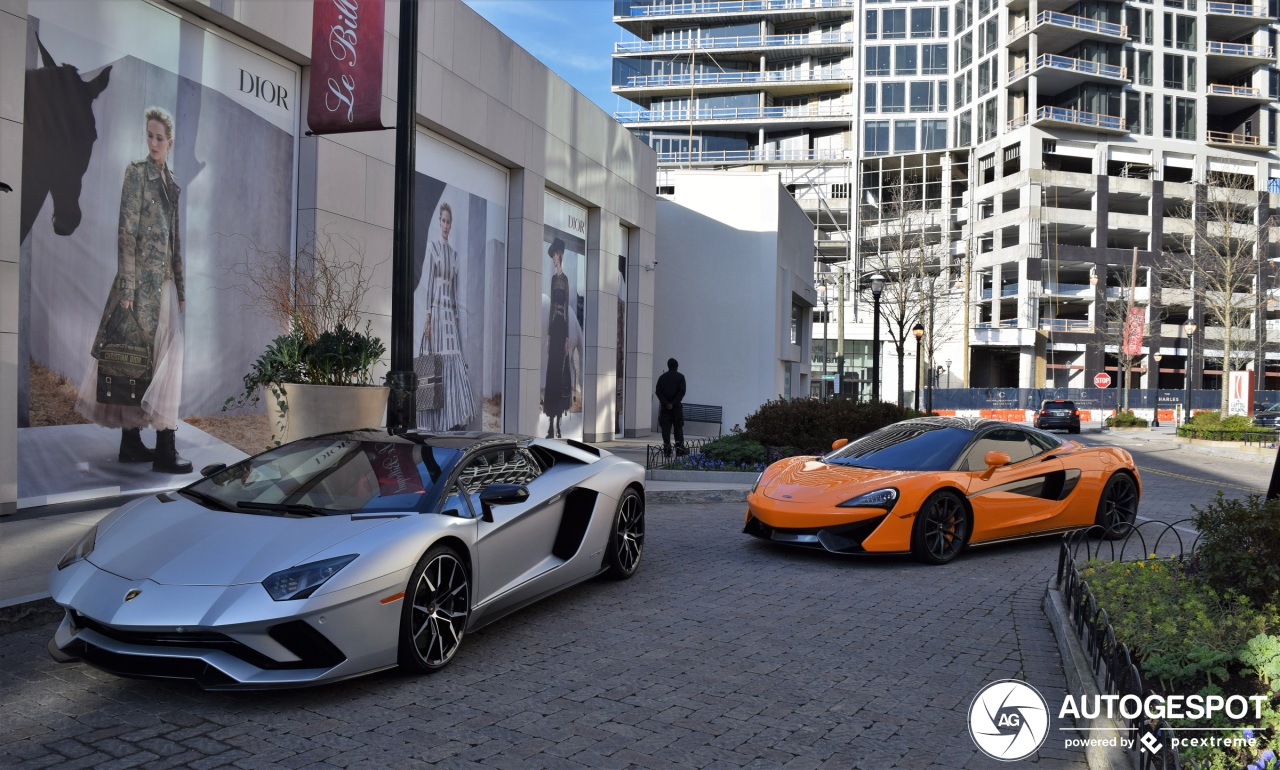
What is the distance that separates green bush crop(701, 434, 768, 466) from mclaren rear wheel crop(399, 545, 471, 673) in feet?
33.8

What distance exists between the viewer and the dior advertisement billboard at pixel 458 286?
55.4 feet

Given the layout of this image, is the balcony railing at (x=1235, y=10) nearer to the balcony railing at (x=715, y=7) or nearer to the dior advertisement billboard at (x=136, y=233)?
the balcony railing at (x=715, y=7)

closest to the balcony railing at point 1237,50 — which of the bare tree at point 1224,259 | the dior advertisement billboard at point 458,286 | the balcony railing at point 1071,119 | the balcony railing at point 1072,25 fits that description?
the balcony railing at point 1072,25

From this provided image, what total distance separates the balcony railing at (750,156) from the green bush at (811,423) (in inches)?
2654

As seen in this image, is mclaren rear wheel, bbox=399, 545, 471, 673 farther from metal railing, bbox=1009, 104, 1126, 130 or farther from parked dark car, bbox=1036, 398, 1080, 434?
metal railing, bbox=1009, 104, 1126, 130

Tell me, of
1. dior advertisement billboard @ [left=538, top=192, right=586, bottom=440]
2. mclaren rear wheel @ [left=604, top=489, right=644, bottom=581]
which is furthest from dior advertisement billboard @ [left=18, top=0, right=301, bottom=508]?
dior advertisement billboard @ [left=538, top=192, right=586, bottom=440]

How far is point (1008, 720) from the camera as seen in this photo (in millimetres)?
4559

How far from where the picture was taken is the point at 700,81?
8331 centimetres

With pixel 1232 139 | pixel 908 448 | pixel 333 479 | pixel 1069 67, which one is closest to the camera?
pixel 333 479

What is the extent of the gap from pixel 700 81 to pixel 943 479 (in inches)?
3139

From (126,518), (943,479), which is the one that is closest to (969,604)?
(943,479)

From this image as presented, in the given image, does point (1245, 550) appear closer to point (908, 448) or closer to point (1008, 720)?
point (1008, 720)

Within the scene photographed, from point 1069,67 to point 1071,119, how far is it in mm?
3984

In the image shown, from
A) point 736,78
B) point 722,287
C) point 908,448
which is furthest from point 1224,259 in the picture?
point 736,78
